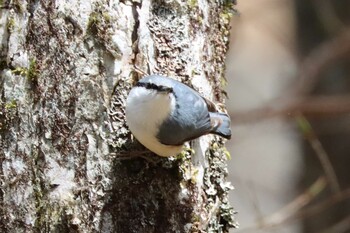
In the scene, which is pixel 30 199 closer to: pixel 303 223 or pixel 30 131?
pixel 30 131

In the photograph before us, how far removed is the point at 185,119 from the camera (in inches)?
66.1

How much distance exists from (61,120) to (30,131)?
0.26 feet

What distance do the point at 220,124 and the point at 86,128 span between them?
35 cm

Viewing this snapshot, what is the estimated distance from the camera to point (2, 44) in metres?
1.68

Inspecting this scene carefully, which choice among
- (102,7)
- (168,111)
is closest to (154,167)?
(168,111)

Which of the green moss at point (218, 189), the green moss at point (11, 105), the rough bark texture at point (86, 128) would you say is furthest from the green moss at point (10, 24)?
the green moss at point (218, 189)

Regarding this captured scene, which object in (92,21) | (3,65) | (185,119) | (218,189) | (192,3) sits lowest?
(218,189)

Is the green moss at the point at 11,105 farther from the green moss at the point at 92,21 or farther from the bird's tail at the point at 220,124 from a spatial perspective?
the bird's tail at the point at 220,124

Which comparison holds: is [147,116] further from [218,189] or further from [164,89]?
[218,189]

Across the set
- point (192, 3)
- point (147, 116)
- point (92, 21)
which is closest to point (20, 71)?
point (92, 21)

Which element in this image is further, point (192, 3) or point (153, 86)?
point (192, 3)

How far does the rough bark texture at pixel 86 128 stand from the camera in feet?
5.28

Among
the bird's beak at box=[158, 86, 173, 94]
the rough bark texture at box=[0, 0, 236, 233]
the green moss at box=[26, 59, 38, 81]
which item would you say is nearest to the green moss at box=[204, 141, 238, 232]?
the rough bark texture at box=[0, 0, 236, 233]

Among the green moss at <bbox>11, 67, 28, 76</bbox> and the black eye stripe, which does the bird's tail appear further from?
the green moss at <bbox>11, 67, 28, 76</bbox>
